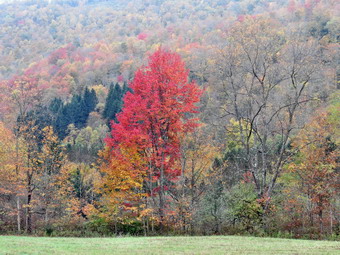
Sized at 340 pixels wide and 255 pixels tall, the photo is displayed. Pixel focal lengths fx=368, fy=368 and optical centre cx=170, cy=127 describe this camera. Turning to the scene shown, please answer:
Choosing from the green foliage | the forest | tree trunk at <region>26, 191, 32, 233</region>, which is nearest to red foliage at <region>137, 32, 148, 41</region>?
the forest

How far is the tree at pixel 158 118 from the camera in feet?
73.7

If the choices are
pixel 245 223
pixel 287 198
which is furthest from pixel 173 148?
pixel 287 198

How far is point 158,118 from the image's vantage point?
22.5 meters

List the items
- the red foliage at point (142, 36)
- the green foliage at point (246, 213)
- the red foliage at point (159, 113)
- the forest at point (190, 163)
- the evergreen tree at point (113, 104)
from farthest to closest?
the red foliage at point (142, 36) → the evergreen tree at point (113, 104) → the red foliage at point (159, 113) → the forest at point (190, 163) → the green foliage at point (246, 213)

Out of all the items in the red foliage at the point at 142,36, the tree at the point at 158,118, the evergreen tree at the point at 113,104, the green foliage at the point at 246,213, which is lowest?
the green foliage at the point at 246,213

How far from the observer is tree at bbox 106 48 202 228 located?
22.5 metres

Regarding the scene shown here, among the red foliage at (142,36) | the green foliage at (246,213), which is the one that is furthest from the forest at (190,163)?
the red foliage at (142,36)

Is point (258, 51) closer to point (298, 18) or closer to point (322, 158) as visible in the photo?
point (322, 158)

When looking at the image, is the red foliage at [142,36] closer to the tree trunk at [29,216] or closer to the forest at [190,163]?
the forest at [190,163]

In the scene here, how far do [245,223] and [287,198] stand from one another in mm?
3911

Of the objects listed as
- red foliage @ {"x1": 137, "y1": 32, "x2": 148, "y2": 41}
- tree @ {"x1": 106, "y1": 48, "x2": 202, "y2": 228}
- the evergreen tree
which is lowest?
tree @ {"x1": 106, "y1": 48, "x2": 202, "y2": 228}

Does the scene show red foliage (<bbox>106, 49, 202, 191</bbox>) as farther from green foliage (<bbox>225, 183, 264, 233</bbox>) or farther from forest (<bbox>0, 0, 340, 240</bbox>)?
green foliage (<bbox>225, 183, 264, 233</bbox>)

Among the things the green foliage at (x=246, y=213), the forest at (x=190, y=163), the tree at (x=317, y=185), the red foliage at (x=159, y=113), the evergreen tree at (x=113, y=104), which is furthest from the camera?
the evergreen tree at (x=113, y=104)

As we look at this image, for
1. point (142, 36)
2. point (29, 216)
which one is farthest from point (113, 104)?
point (142, 36)
